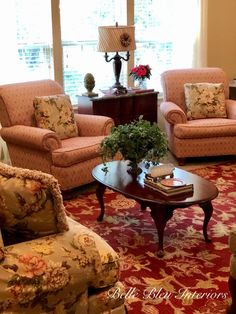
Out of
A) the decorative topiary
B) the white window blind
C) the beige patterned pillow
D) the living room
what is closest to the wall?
the living room

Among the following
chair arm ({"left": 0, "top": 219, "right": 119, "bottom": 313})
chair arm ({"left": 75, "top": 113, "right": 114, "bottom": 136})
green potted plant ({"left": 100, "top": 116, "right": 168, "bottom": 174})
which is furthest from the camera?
chair arm ({"left": 75, "top": 113, "right": 114, "bottom": 136})

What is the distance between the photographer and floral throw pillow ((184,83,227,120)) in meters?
5.04

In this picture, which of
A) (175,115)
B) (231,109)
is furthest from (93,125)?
(231,109)

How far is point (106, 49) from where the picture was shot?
15.5ft

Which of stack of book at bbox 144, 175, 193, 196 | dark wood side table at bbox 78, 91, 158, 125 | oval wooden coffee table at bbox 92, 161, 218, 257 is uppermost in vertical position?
dark wood side table at bbox 78, 91, 158, 125

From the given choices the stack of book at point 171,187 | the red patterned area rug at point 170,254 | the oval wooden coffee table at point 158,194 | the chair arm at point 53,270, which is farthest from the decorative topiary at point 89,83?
the chair arm at point 53,270

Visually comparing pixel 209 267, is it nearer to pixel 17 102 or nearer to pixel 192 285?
pixel 192 285

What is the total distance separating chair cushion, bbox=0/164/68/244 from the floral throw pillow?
3.57 m

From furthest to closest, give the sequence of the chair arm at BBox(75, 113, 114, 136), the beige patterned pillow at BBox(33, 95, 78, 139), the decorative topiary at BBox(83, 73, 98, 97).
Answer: the decorative topiary at BBox(83, 73, 98, 97), the chair arm at BBox(75, 113, 114, 136), the beige patterned pillow at BBox(33, 95, 78, 139)

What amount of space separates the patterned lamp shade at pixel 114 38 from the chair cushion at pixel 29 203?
3.26 metres

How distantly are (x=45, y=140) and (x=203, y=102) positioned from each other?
2.03 meters

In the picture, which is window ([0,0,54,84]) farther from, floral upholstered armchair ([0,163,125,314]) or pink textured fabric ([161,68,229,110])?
floral upholstered armchair ([0,163,125,314])

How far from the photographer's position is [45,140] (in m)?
3.81

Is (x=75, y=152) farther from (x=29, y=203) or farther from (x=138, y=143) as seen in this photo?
(x=29, y=203)
